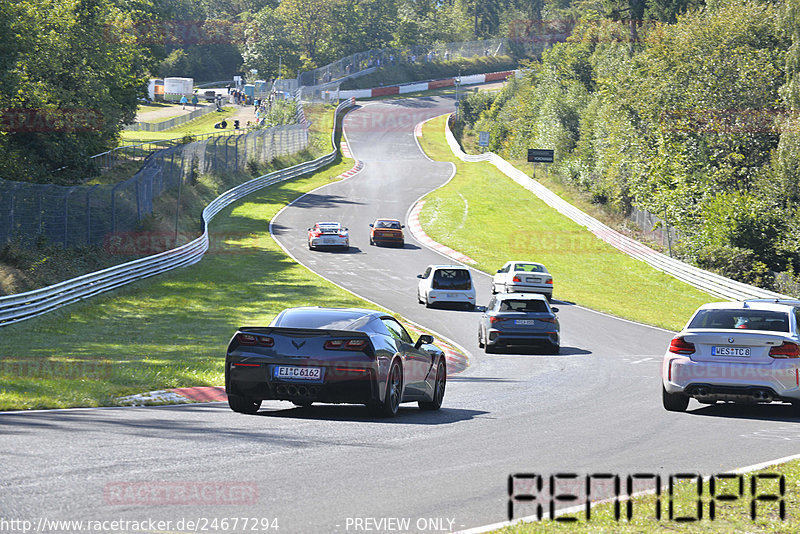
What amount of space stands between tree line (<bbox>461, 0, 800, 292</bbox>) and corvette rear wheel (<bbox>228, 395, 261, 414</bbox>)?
37.5 meters

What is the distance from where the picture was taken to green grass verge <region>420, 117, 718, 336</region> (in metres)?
40.6

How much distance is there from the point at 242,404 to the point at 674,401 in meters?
6.07

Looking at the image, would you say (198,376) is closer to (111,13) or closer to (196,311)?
(196,311)

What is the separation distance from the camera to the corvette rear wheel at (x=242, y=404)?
39.8 ft

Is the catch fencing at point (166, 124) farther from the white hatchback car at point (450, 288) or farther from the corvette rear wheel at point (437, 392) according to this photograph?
the corvette rear wheel at point (437, 392)

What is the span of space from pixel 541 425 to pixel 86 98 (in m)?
40.0

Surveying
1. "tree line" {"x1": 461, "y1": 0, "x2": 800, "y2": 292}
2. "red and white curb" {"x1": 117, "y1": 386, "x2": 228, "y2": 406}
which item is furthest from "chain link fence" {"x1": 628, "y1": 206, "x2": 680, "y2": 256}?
"red and white curb" {"x1": 117, "y1": 386, "x2": 228, "y2": 406}

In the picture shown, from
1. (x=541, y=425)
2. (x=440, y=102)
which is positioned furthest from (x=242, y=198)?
(x=440, y=102)

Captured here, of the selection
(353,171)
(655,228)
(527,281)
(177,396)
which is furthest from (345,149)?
(177,396)

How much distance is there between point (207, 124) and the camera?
107 m

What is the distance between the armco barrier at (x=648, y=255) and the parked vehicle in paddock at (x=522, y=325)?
49.2 ft

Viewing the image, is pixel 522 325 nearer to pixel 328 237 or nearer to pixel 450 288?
pixel 450 288

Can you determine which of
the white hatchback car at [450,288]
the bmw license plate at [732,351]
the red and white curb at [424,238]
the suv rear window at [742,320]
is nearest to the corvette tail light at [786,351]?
the bmw license plate at [732,351]

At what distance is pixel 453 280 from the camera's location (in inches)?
1372
